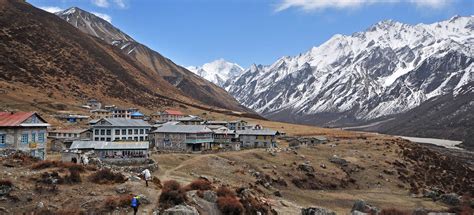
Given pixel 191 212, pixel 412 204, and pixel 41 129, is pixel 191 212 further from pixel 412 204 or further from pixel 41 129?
pixel 412 204

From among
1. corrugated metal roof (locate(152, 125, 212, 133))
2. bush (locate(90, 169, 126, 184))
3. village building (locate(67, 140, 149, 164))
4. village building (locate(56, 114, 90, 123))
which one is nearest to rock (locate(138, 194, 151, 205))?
bush (locate(90, 169, 126, 184))

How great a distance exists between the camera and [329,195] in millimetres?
73438

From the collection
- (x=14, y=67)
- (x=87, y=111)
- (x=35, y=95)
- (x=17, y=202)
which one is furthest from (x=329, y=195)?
(x=14, y=67)

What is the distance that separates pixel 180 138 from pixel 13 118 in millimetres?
43280

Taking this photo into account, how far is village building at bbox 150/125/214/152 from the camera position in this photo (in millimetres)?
92250

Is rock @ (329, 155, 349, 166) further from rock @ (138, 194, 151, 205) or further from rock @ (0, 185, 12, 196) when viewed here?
rock @ (0, 185, 12, 196)

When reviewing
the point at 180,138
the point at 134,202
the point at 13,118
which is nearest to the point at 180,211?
the point at 134,202

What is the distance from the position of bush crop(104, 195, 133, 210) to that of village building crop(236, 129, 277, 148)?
72.3 meters

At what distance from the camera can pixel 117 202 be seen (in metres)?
33.7

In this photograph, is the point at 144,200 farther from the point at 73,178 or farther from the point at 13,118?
the point at 13,118

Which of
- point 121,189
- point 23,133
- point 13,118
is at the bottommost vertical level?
point 121,189

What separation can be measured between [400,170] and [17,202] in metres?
80.4

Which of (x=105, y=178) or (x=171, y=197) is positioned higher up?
(x=105, y=178)

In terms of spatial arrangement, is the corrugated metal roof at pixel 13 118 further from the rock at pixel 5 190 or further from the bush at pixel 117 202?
the bush at pixel 117 202
